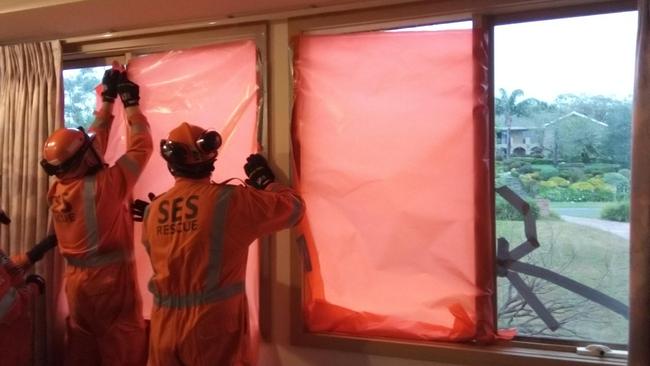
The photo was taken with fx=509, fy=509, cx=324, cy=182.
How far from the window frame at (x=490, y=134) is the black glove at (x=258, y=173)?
295 millimetres

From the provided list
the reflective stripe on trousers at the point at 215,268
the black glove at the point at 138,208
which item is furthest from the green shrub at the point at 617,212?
the black glove at the point at 138,208

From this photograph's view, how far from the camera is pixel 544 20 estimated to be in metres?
1.92

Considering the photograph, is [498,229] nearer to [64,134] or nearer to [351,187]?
[351,187]

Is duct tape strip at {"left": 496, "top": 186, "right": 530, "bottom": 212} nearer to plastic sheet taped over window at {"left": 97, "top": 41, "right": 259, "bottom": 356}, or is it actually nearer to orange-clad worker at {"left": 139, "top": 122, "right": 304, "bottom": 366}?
orange-clad worker at {"left": 139, "top": 122, "right": 304, "bottom": 366}

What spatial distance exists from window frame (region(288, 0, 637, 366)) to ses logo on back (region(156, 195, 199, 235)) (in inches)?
20.9

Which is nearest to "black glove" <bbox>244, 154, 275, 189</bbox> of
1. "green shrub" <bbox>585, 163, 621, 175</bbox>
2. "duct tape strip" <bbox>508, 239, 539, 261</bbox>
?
"duct tape strip" <bbox>508, 239, 539, 261</bbox>

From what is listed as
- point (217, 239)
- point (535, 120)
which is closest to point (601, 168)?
point (535, 120)

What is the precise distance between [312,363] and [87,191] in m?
1.15

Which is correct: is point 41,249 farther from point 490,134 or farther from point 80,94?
point 490,134

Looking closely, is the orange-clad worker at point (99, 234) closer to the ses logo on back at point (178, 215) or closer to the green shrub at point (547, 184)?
the ses logo on back at point (178, 215)

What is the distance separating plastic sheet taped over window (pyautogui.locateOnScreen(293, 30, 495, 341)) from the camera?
1.94m

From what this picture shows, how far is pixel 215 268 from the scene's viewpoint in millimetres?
1729

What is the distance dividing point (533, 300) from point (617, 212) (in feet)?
1.48

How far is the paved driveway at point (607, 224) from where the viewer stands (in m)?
1.87
